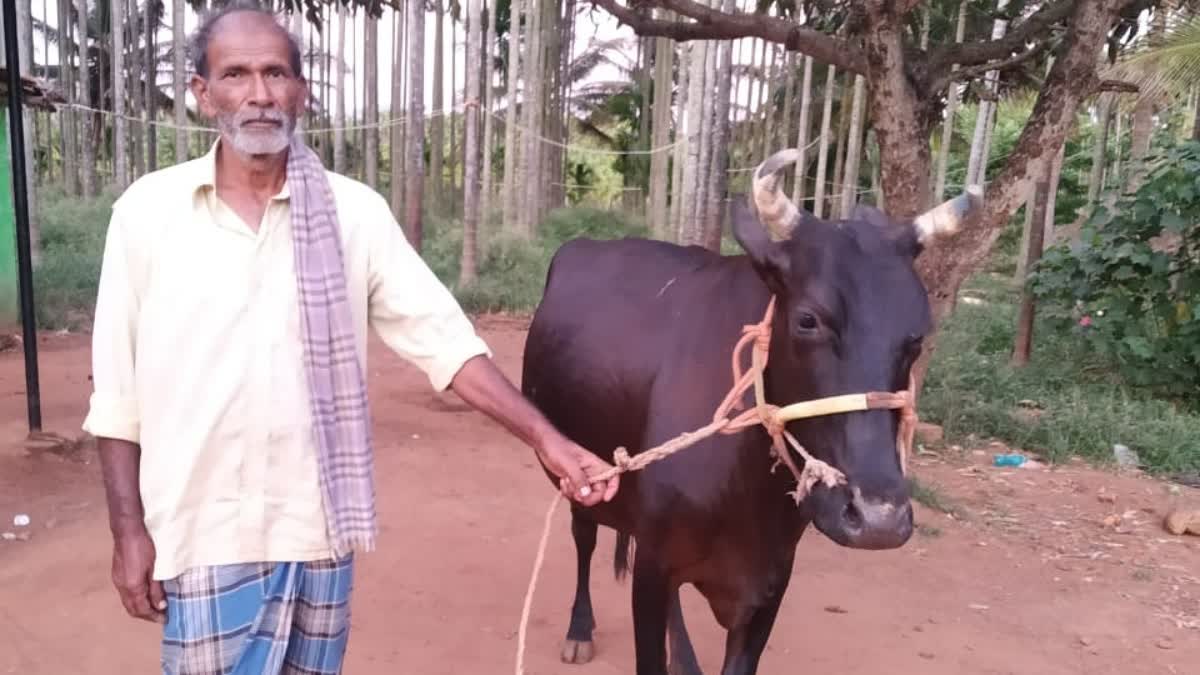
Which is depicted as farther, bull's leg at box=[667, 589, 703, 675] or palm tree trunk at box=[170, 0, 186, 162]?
palm tree trunk at box=[170, 0, 186, 162]

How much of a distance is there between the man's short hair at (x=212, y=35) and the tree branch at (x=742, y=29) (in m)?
3.85

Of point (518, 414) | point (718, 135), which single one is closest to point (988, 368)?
point (718, 135)

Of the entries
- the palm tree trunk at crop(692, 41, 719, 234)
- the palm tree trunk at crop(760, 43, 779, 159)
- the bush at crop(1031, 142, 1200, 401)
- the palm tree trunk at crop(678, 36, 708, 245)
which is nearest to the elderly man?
the bush at crop(1031, 142, 1200, 401)

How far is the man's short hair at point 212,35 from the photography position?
192cm

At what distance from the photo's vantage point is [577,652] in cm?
381

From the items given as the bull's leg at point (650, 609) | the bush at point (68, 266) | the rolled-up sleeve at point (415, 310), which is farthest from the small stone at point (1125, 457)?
the bush at point (68, 266)

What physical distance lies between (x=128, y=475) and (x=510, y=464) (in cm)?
432

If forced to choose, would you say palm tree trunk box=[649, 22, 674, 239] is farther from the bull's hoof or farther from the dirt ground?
the bull's hoof

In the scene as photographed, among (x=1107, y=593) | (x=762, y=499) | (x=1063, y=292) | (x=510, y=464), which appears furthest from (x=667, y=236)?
(x=762, y=499)

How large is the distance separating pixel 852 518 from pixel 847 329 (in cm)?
39

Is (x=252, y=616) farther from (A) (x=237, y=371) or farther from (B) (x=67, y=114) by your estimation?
(B) (x=67, y=114)

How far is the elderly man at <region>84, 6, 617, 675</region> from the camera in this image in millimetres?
1858

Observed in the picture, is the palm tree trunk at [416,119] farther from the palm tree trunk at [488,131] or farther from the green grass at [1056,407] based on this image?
the green grass at [1056,407]

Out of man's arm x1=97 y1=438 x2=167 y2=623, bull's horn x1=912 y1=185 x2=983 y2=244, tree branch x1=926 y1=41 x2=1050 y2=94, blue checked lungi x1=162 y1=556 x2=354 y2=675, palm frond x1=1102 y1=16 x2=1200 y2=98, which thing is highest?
palm frond x1=1102 y1=16 x2=1200 y2=98
